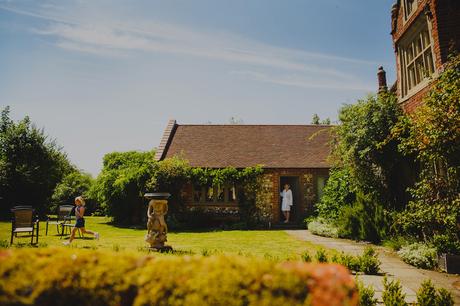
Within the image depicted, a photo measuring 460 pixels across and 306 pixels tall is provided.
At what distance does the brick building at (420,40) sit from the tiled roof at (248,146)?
637cm

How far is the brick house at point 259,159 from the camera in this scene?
17906 millimetres

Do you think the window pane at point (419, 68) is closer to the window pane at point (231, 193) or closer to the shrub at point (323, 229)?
the shrub at point (323, 229)

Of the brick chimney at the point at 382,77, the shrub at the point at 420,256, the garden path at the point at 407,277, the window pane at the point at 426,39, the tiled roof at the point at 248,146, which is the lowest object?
the garden path at the point at 407,277

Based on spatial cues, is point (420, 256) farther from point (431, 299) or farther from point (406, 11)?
point (406, 11)

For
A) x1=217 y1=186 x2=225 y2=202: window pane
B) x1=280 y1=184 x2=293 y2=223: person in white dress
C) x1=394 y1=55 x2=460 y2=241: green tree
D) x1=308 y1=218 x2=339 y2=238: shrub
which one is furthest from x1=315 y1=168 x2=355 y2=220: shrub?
x1=217 y1=186 x2=225 y2=202: window pane

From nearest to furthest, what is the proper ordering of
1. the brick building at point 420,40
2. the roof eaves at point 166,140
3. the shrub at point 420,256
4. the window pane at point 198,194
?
1. the shrub at point 420,256
2. the brick building at point 420,40
3. the window pane at point 198,194
4. the roof eaves at point 166,140

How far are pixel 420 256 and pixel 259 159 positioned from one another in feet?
39.2

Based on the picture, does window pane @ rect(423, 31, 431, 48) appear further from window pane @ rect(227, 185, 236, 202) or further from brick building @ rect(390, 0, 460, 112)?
window pane @ rect(227, 185, 236, 202)

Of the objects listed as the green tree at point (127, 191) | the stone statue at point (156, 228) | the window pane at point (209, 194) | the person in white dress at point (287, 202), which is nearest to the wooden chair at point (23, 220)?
the stone statue at point (156, 228)

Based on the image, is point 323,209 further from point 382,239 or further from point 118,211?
point 118,211

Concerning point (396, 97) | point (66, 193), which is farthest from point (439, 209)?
point (66, 193)

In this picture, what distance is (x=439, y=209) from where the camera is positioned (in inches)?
281

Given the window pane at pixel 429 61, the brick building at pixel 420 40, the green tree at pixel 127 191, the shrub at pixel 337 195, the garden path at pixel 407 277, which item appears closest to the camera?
the garden path at pixel 407 277

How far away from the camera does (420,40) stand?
10367mm
